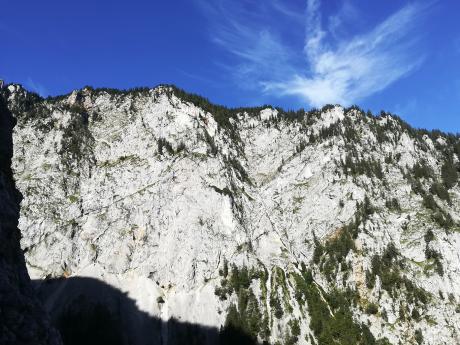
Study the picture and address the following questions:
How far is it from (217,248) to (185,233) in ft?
41.0

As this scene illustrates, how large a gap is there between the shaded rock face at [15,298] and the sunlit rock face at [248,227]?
93553mm

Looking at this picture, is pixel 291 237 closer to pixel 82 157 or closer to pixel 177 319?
pixel 177 319

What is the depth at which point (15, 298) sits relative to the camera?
39344 mm

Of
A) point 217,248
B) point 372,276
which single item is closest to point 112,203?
point 217,248

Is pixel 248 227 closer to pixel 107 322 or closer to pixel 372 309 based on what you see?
pixel 372 309

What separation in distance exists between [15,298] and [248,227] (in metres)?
128

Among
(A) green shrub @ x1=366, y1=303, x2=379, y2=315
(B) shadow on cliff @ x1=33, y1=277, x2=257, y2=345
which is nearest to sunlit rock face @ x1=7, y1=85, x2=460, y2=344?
(A) green shrub @ x1=366, y1=303, x2=379, y2=315

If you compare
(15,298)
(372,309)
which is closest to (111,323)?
(372,309)

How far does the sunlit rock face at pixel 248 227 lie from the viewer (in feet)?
436

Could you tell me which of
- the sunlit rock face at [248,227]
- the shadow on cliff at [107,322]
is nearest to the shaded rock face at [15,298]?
the shadow on cliff at [107,322]

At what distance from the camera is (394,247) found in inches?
5787

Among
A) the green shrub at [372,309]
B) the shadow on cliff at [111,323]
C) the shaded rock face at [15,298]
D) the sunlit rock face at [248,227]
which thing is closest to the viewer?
the shaded rock face at [15,298]

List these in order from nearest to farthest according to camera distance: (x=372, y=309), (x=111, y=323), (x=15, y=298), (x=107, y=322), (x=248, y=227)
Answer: (x=15, y=298)
(x=107, y=322)
(x=111, y=323)
(x=372, y=309)
(x=248, y=227)

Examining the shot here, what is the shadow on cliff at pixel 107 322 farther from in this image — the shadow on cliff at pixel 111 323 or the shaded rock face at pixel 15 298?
the shaded rock face at pixel 15 298
